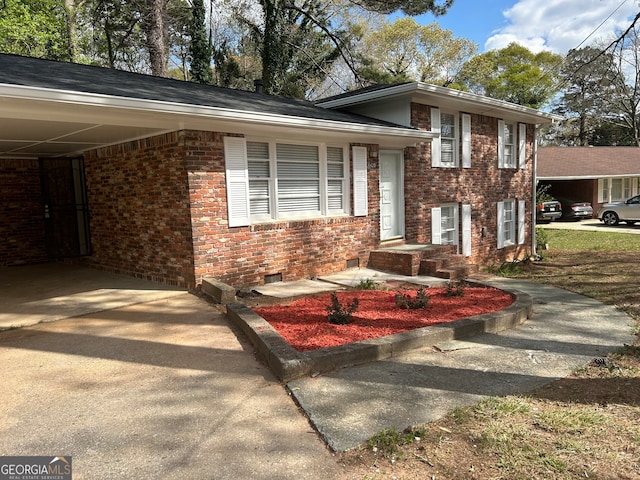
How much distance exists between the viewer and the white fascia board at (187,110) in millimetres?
4703

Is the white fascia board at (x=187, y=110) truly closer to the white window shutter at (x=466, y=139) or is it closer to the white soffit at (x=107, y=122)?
the white soffit at (x=107, y=122)

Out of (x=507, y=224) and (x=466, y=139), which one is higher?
(x=466, y=139)

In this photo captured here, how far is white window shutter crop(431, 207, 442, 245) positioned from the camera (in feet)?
37.9

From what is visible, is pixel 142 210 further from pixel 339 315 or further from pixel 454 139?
pixel 454 139

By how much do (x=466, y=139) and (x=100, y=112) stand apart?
9.65 metres

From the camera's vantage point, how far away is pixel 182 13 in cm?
2286

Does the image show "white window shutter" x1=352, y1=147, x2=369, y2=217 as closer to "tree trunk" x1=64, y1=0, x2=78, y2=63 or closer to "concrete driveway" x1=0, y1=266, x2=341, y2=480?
"concrete driveway" x1=0, y1=266, x2=341, y2=480

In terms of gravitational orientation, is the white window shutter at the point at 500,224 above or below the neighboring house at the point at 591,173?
below

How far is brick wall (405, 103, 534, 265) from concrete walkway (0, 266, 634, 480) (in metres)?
5.67

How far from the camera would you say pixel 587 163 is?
28047mm

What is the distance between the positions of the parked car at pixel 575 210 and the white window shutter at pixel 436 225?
62.1 ft

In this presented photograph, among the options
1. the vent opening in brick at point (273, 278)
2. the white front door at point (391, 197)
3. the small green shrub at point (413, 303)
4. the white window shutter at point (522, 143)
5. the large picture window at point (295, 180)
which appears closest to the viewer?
the small green shrub at point (413, 303)

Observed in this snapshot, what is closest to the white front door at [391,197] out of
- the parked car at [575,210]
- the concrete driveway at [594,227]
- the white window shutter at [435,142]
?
the white window shutter at [435,142]

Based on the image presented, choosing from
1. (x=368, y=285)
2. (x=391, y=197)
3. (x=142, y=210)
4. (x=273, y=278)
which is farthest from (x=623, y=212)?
(x=142, y=210)
